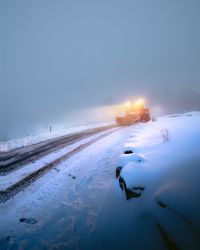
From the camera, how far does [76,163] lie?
30.1ft

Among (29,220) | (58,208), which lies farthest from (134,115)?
(29,220)

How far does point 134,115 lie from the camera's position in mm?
29703

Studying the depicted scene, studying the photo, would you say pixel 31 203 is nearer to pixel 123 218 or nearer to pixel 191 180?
pixel 123 218

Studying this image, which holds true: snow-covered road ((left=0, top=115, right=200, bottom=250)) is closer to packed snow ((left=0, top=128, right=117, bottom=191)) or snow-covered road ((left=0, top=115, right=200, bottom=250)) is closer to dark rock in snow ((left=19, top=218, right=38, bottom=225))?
dark rock in snow ((left=19, top=218, right=38, bottom=225))

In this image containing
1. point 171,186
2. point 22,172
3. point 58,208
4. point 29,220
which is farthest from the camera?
point 22,172

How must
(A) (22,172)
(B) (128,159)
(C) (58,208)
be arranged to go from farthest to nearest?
(A) (22,172), (B) (128,159), (C) (58,208)

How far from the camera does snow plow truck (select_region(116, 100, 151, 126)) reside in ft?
93.8

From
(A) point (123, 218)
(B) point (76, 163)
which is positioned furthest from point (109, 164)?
(A) point (123, 218)

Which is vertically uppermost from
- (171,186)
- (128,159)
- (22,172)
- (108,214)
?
(128,159)

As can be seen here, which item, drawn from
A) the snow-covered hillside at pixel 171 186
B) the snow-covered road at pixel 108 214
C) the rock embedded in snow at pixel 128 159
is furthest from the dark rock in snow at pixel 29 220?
the rock embedded in snow at pixel 128 159

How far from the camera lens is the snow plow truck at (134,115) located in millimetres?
28578

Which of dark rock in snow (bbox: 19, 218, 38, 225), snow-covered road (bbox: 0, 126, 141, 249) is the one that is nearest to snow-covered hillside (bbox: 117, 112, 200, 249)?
snow-covered road (bbox: 0, 126, 141, 249)

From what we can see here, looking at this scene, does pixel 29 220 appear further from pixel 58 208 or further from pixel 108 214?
pixel 108 214

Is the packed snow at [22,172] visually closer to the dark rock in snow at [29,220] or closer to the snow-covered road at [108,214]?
the snow-covered road at [108,214]
